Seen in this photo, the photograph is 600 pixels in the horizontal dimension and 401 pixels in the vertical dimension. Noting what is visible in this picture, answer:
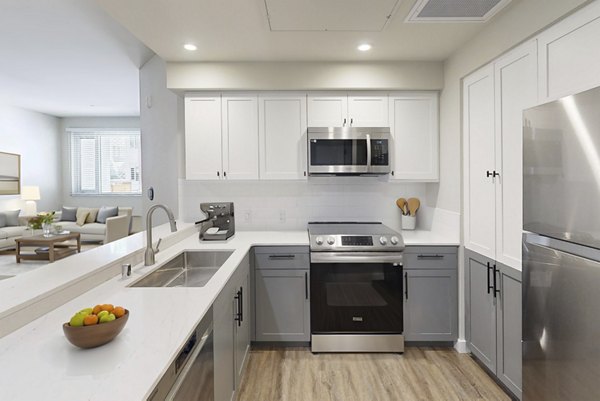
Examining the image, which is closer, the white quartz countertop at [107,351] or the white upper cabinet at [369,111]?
the white quartz countertop at [107,351]

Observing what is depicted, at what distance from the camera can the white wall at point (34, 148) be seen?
7.31 meters

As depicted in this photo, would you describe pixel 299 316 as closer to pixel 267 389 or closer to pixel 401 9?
pixel 267 389

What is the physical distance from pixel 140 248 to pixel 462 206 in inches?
94.2

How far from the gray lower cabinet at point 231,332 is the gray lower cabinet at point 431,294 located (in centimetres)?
131

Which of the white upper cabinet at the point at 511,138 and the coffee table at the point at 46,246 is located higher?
the white upper cabinet at the point at 511,138

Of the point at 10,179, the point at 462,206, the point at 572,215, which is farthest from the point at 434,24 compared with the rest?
the point at 10,179

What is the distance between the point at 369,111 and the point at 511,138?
1296 mm

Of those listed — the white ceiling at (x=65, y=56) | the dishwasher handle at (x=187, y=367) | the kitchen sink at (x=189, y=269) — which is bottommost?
the dishwasher handle at (x=187, y=367)

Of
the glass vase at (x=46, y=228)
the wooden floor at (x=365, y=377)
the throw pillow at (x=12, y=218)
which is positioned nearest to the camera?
the wooden floor at (x=365, y=377)

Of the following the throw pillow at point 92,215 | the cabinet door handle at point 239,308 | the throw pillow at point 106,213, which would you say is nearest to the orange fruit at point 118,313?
the cabinet door handle at point 239,308

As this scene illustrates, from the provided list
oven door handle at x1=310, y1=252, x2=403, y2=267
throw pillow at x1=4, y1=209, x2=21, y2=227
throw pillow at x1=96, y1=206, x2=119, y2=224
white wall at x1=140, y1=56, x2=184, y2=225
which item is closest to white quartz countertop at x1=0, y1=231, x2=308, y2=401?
oven door handle at x1=310, y1=252, x2=403, y2=267

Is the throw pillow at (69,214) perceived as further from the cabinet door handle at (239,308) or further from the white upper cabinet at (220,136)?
the cabinet door handle at (239,308)

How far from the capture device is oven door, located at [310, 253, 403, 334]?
2814mm

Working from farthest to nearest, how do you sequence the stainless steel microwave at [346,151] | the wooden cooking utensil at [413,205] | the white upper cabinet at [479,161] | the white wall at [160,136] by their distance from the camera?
the white wall at [160,136] → the wooden cooking utensil at [413,205] → the stainless steel microwave at [346,151] → the white upper cabinet at [479,161]
